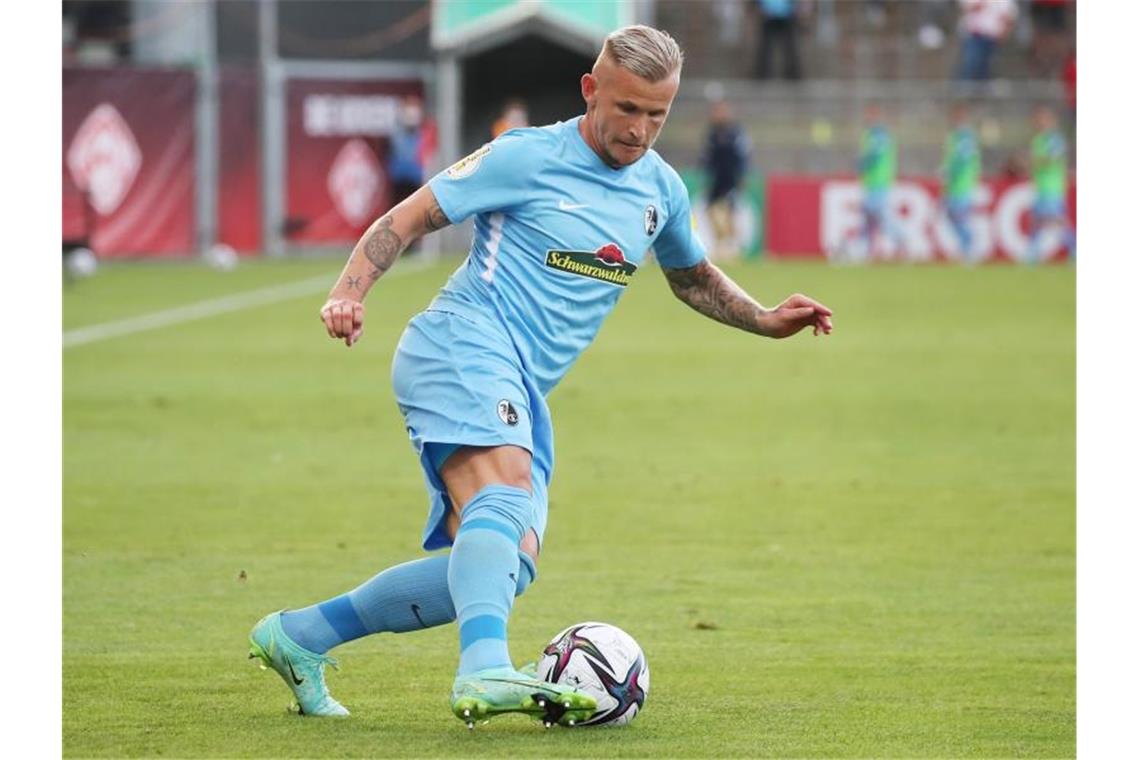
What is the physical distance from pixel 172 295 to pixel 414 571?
19.1 m

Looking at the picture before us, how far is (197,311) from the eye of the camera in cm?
2238

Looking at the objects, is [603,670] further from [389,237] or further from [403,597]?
[389,237]

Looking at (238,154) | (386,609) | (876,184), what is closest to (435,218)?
(386,609)

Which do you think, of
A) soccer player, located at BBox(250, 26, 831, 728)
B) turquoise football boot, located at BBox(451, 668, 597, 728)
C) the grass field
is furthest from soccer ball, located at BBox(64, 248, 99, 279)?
turquoise football boot, located at BBox(451, 668, 597, 728)

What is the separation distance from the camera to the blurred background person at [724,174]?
31.7 m

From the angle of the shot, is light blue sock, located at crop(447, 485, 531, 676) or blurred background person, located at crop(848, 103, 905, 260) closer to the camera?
light blue sock, located at crop(447, 485, 531, 676)

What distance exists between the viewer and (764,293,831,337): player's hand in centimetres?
625

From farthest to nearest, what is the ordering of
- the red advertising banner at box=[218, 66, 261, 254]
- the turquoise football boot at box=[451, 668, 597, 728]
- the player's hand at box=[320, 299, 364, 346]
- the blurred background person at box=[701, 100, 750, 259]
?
the red advertising banner at box=[218, 66, 261, 254]
the blurred background person at box=[701, 100, 750, 259]
the player's hand at box=[320, 299, 364, 346]
the turquoise football boot at box=[451, 668, 597, 728]

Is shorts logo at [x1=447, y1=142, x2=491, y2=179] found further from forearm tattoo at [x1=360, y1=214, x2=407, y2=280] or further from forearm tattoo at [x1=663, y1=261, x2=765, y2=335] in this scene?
forearm tattoo at [x1=663, y1=261, x2=765, y2=335]

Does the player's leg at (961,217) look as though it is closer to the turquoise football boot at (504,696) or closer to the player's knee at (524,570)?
the player's knee at (524,570)

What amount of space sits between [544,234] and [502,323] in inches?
10.7

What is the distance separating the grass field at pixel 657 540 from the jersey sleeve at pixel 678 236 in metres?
1.31
